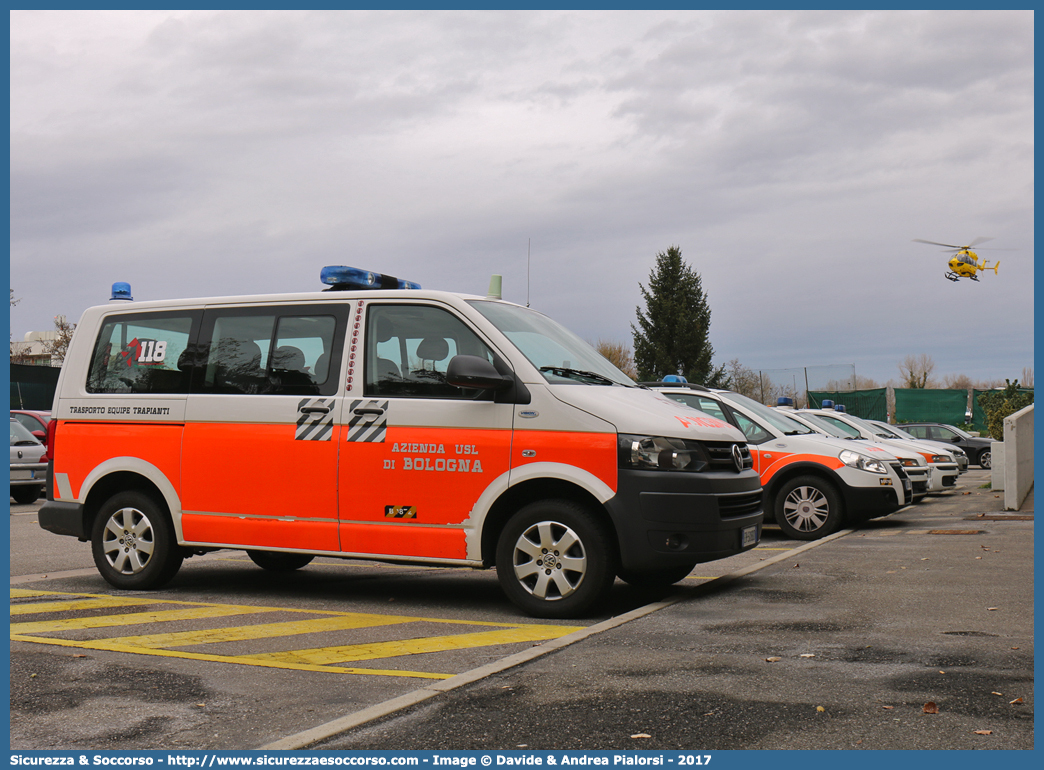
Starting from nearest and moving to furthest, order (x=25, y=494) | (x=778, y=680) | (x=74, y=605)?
(x=778, y=680), (x=74, y=605), (x=25, y=494)

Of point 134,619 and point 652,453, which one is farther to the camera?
point 134,619

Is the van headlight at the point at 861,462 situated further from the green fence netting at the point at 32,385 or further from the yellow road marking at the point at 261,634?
the green fence netting at the point at 32,385

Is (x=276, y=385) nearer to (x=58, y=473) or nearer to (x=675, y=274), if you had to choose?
(x=58, y=473)

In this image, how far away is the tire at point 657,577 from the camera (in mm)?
7836

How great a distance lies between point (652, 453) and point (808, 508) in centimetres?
627

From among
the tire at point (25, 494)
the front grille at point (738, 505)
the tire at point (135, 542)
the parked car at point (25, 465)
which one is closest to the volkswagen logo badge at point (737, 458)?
the front grille at point (738, 505)

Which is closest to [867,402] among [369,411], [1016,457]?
[1016,457]

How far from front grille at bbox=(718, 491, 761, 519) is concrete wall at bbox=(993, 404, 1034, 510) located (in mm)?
8885

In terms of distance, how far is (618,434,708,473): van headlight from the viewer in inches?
262

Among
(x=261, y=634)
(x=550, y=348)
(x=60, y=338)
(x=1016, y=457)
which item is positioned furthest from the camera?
(x=60, y=338)

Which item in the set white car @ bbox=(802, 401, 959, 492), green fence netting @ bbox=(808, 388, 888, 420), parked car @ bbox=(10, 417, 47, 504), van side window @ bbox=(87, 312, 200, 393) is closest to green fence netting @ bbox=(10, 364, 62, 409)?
parked car @ bbox=(10, 417, 47, 504)

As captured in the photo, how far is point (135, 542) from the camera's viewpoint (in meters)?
8.27

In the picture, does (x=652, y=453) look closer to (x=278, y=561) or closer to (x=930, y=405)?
(x=278, y=561)

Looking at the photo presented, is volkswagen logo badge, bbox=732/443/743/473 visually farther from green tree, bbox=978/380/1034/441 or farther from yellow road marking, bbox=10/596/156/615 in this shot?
green tree, bbox=978/380/1034/441
